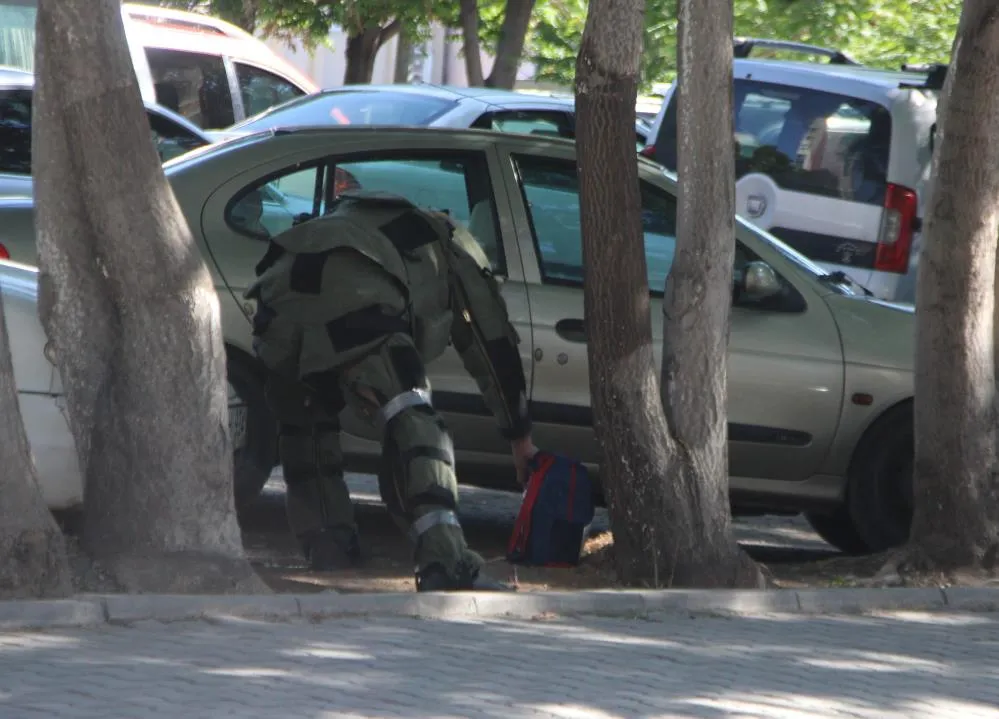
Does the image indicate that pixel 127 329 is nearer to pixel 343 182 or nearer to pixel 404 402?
pixel 404 402

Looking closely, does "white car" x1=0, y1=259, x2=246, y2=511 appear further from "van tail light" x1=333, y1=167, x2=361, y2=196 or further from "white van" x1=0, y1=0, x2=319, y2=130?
"white van" x1=0, y1=0, x2=319, y2=130

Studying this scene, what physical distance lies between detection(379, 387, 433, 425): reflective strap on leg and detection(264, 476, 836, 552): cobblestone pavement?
2.60 meters

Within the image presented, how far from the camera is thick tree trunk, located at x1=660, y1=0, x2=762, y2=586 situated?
6.85 metres

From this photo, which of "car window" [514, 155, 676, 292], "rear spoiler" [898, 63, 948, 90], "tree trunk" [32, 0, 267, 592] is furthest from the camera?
"rear spoiler" [898, 63, 948, 90]

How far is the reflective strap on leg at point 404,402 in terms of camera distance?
660cm

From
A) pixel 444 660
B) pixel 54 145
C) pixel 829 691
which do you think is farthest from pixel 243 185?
pixel 829 691

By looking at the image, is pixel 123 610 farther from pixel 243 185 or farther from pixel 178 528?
pixel 243 185

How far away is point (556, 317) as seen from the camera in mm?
7934

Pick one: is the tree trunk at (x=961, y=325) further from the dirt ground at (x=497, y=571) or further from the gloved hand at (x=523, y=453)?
the gloved hand at (x=523, y=453)

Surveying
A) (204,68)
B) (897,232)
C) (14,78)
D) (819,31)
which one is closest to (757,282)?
(897,232)

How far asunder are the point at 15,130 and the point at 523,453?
6.17 m

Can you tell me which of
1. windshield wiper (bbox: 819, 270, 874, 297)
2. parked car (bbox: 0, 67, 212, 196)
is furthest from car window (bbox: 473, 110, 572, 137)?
windshield wiper (bbox: 819, 270, 874, 297)

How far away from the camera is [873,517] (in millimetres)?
8273

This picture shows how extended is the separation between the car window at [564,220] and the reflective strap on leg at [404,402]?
152 centimetres
